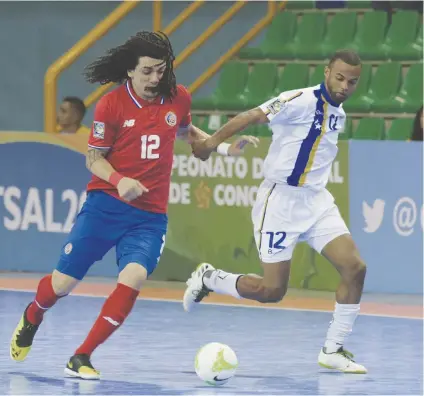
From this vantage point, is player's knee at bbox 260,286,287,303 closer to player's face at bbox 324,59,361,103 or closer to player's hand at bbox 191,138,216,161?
player's hand at bbox 191,138,216,161

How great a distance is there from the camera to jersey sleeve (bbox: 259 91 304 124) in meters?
9.50

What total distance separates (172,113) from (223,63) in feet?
33.0

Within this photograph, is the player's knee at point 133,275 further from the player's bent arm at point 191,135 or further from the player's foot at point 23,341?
the player's bent arm at point 191,135

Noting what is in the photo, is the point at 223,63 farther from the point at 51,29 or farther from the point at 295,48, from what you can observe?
the point at 51,29

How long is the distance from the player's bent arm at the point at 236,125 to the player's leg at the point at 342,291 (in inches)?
36.5

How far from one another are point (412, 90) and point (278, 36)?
2316mm

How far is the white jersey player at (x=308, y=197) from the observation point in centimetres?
952

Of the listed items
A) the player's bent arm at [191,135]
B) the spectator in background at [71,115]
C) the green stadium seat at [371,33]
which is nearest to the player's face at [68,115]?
the spectator in background at [71,115]

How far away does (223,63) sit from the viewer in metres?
19.1

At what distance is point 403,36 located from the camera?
18094mm

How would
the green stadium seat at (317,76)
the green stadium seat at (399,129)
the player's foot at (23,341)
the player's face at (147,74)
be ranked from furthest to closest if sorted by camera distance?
the green stadium seat at (317,76) → the green stadium seat at (399,129) → the player's foot at (23,341) → the player's face at (147,74)

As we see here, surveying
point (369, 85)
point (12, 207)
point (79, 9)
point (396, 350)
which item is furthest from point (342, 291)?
point (79, 9)

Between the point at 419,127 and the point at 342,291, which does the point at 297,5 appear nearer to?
the point at 419,127

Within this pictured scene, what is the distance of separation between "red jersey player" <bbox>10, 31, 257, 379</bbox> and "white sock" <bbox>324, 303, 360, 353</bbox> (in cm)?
141
